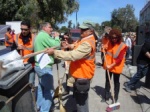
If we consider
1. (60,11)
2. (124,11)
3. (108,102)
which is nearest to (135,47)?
(108,102)

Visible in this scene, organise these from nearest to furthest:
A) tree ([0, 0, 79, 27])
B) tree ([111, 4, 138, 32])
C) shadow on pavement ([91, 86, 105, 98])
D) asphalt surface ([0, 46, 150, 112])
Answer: asphalt surface ([0, 46, 150, 112]) < shadow on pavement ([91, 86, 105, 98]) < tree ([0, 0, 79, 27]) < tree ([111, 4, 138, 32])

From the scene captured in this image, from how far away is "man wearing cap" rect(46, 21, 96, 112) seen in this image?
13.9 ft

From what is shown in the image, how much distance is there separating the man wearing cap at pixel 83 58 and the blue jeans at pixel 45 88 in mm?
680

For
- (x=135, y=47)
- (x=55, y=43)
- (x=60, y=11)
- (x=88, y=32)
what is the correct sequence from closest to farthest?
(x=88, y=32) → (x=55, y=43) → (x=135, y=47) → (x=60, y=11)

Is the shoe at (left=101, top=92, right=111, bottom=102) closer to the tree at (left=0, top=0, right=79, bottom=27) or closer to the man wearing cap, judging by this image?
the man wearing cap

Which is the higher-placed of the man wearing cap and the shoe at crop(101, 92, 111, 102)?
the man wearing cap

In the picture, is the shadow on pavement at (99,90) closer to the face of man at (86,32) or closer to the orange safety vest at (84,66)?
the orange safety vest at (84,66)

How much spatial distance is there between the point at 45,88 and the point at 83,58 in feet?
3.99

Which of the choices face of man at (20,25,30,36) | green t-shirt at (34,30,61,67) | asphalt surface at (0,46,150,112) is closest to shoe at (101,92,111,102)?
asphalt surface at (0,46,150,112)

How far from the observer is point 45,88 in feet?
17.0

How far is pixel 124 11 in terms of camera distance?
92562 mm

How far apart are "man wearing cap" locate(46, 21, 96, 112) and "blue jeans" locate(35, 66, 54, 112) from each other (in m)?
0.68

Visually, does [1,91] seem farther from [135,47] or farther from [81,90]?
[135,47]

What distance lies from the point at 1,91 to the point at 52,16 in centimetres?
2948
